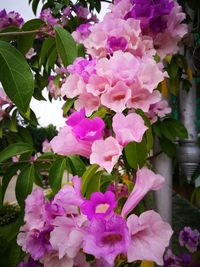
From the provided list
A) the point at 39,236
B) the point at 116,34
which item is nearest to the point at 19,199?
the point at 39,236

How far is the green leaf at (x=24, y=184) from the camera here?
773 mm

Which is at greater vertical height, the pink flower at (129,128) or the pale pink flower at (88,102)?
the pale pink flower at (88,102)

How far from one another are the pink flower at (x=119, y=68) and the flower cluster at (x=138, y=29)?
0.36 ft

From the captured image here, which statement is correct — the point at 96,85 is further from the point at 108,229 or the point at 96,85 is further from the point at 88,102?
the point at 108,229

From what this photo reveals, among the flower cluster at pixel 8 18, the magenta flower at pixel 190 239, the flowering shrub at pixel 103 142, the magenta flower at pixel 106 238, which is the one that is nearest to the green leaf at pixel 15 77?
the flowering shrub at pixel 103 142

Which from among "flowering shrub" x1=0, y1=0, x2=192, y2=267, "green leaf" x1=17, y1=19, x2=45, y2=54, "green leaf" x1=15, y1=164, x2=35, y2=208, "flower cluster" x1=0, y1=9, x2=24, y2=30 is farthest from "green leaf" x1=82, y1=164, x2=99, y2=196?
"flower cluster" x1=0, y1=9, x2=24, y2=30

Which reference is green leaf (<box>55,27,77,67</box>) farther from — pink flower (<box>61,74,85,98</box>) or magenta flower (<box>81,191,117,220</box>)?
magenta flower (<box>81,191,117,220</box>)

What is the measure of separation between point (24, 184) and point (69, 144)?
36cm

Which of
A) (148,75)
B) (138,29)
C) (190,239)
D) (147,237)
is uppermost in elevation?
(138,29)

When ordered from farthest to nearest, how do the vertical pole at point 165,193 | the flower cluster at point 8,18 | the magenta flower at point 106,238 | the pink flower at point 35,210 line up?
1. the flower cluster at point 8,18
2. the vertical pole at point 165,193
3. the pink flower at point 35,210
4. the magenta flower at point 106,238

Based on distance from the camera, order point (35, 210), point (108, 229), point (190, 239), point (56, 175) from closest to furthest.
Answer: point (108, 229) < point (35, 210) < point (56, 175) < point (190, 239)

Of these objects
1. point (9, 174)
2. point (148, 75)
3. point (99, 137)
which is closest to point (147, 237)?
point (99, 137)

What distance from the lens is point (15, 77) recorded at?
0.50 m

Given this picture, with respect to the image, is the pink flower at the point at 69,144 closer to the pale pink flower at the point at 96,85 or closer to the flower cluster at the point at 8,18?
the pale pink flower at the point at 96,85
